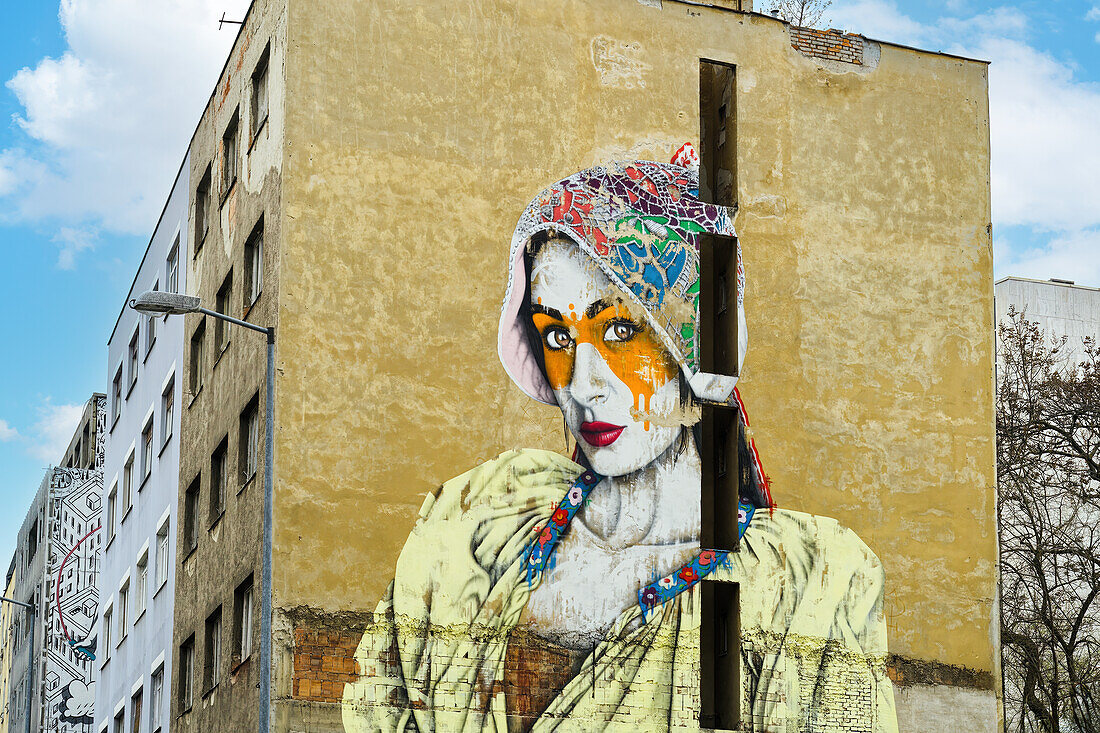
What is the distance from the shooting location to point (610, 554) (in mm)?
29781

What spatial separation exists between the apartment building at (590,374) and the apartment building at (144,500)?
8.88ft

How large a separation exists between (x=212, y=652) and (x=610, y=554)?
316 inches

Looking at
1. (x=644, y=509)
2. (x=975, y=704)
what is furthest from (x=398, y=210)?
(x=975, y=704)

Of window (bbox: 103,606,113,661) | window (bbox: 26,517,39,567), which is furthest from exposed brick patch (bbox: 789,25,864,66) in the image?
window (bbox: 26,517,39,567)

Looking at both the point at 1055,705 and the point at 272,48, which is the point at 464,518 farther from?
the point at 1055,705

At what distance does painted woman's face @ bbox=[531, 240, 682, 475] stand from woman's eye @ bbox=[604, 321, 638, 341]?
2cm

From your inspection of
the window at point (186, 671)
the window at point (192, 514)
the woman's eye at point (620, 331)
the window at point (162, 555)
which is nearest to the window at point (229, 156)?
the window at point (192, 514)

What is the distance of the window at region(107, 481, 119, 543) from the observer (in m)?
45.0

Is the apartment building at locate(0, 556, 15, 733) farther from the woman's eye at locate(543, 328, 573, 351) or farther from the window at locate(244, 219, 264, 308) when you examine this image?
the woman's eye at locate(543, 328, 573, 351)

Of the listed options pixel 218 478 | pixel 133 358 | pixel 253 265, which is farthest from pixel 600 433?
pixel 133 358

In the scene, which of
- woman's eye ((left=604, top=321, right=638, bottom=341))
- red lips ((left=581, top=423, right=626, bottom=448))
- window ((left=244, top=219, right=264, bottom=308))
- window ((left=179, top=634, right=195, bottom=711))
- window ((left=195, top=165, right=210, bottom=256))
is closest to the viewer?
red lips ((left=581, top=423, right=626, bottom=448))

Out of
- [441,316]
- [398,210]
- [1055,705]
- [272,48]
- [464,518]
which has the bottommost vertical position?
[1055,705]

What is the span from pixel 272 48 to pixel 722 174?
9.06 m

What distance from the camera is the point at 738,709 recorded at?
2995 centimetres
